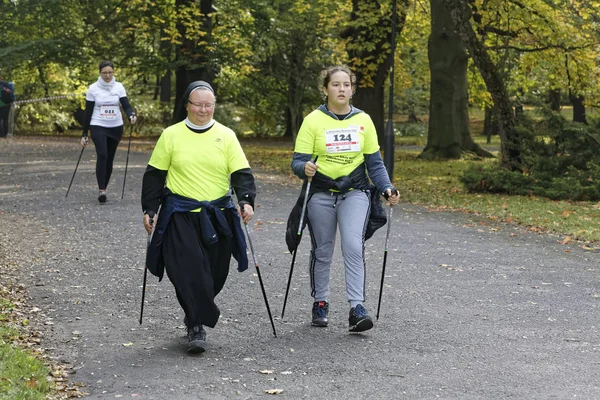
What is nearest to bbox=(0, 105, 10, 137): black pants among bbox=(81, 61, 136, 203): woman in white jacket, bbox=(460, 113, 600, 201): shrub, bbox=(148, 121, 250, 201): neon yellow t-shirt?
bbox=(460, 113, 600, 201): shrub

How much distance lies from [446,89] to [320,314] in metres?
22.0

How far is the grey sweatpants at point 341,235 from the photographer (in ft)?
24.1

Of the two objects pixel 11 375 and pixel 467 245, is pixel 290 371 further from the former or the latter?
pixel 467 245

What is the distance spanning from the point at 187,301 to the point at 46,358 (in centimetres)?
95

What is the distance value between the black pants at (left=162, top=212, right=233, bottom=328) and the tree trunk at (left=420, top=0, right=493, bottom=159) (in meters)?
21.9

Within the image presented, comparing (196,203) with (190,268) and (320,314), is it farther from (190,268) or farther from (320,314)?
(320,314)

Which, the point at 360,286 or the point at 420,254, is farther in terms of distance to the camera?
the point at 420,254

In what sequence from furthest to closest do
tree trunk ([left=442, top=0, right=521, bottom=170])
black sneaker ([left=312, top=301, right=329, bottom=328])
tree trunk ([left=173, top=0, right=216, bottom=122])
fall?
tree trunk ([left=173, top=0, right=216, bottom=122])
tree trunk ([left=442, top=0, right=521, bottom=170])
black sneaker ([left=312, top=301, right=329, bottom=328])

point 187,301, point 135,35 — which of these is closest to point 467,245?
point 187,301

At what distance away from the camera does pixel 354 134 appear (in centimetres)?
737

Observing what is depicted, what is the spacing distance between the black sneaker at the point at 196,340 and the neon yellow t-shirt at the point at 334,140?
1.52m

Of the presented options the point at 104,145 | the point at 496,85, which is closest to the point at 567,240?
the point at 104,145

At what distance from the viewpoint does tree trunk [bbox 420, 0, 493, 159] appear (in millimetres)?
28094

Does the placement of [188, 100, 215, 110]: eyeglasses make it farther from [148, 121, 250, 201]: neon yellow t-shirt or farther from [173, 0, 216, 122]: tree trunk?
[173, 0, 216, 122]: tree trunk
